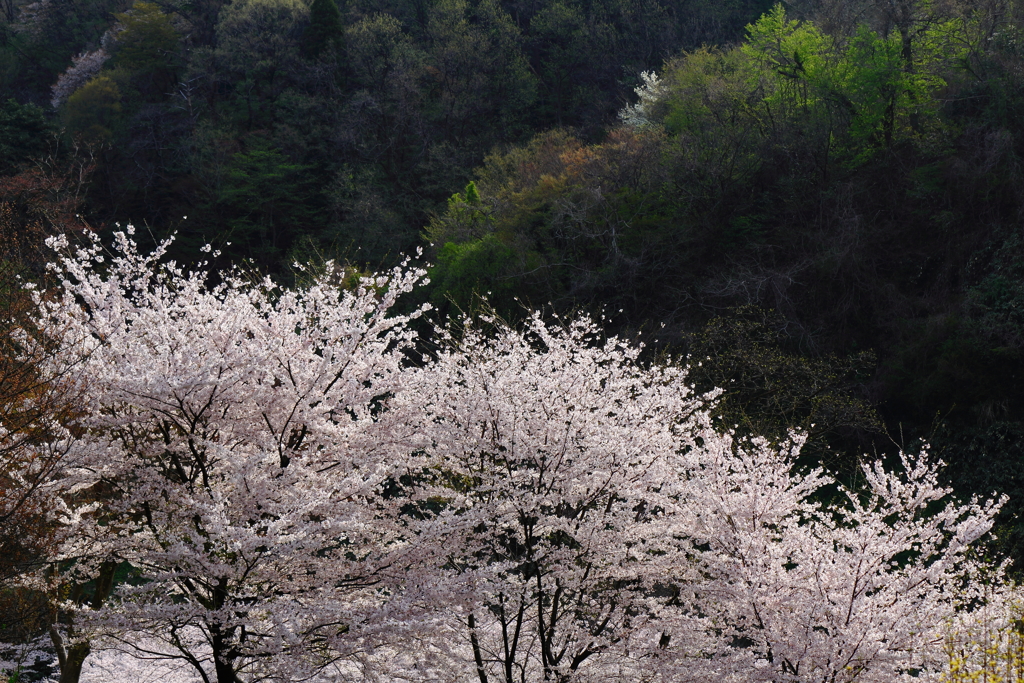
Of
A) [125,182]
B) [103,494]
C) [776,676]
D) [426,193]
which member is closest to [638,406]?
[776,676]

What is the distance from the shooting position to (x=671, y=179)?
19578mm

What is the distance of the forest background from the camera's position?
15492mm

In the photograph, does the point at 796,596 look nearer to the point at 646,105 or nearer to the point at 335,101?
the point at 646,105

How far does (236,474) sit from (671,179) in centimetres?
1507

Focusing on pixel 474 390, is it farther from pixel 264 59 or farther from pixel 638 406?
pixel 264 59

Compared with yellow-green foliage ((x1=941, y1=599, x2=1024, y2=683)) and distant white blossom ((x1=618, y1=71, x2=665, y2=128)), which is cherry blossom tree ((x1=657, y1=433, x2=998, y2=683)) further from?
distant white blossom ((x1=618, y1=71, x2=665, y2=128))

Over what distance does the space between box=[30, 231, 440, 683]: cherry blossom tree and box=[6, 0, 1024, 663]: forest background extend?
5.42 m

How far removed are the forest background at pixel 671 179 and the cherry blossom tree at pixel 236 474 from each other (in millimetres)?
5423

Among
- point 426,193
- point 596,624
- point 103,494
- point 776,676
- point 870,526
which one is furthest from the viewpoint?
point 426,193

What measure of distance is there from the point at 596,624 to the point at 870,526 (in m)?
2.43

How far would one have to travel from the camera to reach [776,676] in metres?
6.43

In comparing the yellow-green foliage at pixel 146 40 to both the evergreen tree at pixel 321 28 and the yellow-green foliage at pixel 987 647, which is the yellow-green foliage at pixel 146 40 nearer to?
the evergreen tree at pixel 321 28

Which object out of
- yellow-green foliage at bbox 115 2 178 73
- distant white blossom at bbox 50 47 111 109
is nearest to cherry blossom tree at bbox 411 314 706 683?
yellow-green foliage at bbox 115 2 178 73

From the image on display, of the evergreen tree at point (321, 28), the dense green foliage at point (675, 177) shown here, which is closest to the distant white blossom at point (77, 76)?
the dense green foliage at point (675, 177)
